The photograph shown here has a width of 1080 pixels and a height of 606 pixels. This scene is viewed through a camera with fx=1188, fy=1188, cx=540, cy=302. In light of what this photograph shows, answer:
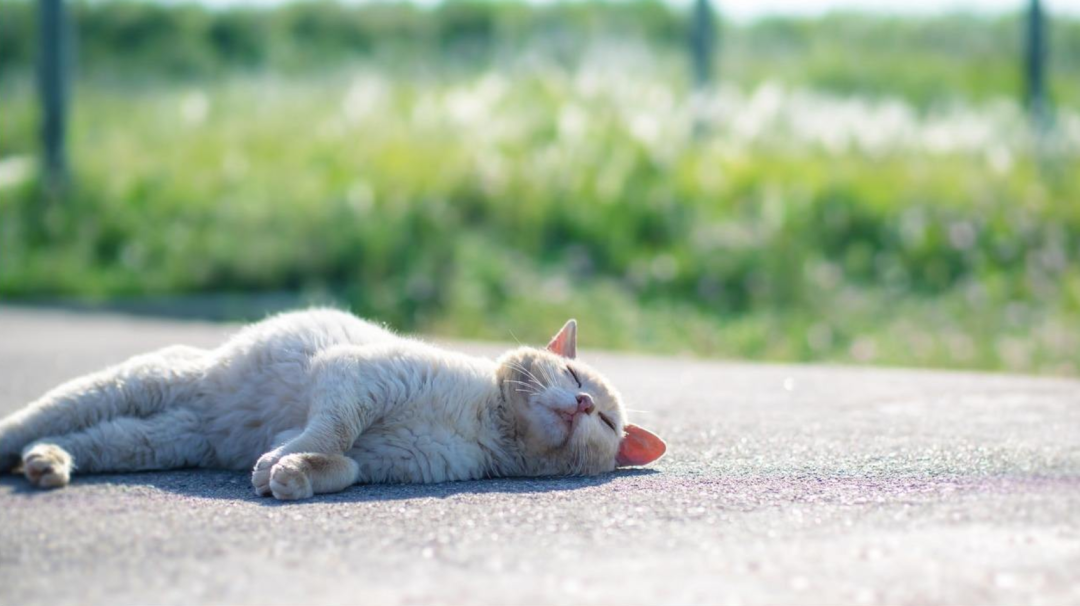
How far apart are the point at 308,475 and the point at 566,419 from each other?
755 mm

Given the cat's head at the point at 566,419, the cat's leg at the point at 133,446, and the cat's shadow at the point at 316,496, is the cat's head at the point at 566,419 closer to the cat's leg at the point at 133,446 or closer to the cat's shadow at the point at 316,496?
the cat's shadow at the point at 316,496

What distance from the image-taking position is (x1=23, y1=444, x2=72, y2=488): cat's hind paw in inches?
120

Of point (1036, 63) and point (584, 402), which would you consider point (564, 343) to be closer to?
point (584, 402)

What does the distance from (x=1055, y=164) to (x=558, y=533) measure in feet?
27.7

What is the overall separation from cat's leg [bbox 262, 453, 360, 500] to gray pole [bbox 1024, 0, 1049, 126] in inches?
353

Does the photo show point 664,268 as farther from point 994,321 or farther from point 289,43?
point 289,43

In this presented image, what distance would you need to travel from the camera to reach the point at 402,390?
3240 millimetres

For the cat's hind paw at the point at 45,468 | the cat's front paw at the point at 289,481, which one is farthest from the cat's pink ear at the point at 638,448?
the cat's hind paw at the point at 45,468

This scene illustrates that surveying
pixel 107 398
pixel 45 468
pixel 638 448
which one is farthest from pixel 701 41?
pixel 45 468

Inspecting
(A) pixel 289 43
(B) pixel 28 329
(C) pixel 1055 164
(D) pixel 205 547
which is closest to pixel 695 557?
(D) pixel 205 547

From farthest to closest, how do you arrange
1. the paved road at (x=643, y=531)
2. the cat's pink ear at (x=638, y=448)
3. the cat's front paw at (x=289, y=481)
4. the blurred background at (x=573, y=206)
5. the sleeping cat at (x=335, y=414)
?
the blurred background at (x=573, y=206) < the cat's pink ear at (x=638, y=448) < the sleeping cat at (x=335, y=414) < the cat's front paw at (x=289, y=481) < the paved road at (x=643, y=531)

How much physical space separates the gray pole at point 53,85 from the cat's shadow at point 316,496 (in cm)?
749

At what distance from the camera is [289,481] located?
9.59 feet

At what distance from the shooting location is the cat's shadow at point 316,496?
9.90ft
